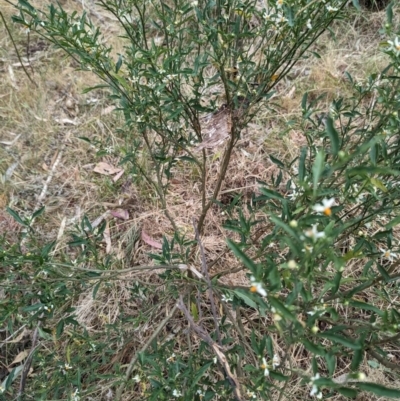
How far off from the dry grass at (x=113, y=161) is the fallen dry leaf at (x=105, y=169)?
40 millimetres

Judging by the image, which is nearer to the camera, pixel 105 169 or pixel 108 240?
pixel 108 240

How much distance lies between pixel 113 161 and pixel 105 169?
92 mm

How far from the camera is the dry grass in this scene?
2141mm

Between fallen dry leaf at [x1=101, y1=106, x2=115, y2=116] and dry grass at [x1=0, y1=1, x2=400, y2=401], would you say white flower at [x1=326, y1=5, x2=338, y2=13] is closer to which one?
dry grass at [x1=0, y1=1, x2=400, y2=401]

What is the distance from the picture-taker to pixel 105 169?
2682mm

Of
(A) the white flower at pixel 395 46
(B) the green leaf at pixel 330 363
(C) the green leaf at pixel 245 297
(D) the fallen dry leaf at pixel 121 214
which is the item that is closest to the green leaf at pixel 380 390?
(B) the green leaf at pixel 330 363

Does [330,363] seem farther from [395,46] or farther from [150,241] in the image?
[150,241]

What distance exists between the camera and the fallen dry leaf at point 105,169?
2.67m

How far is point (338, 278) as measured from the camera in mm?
1073

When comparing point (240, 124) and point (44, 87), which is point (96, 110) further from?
point (240, 124)

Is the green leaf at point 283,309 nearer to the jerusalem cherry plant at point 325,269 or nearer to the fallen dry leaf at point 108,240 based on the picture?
the jerusalem cherry plant at point 325,269

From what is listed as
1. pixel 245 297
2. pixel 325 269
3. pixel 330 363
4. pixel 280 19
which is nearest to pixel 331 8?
pixel 280 19

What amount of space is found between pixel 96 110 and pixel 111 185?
30.1 inches

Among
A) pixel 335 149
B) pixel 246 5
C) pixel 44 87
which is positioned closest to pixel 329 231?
pixel 335 149
